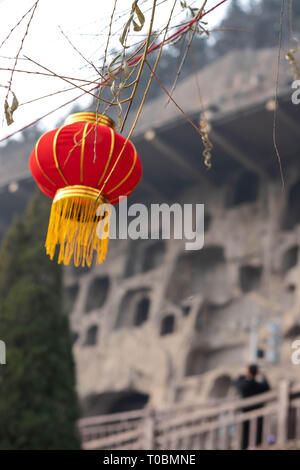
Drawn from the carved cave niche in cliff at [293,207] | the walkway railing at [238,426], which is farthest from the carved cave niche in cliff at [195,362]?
the walkway railing at [238,426]

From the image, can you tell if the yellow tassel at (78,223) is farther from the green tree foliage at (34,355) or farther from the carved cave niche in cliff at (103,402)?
the carved cave niche in cliff at (103,402)

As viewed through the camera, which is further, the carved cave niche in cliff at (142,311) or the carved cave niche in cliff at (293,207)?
the carved cave niche in cliff at (142,311)

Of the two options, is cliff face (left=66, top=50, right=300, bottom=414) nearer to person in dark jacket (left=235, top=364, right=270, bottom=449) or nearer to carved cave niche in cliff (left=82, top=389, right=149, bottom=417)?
carved cave niche in cliff (left=82, top=389, right=149, bottom=417)

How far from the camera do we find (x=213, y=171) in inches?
514

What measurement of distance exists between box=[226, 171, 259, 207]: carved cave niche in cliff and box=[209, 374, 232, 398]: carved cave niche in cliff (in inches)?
125

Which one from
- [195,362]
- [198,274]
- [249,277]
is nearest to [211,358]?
[195,362]

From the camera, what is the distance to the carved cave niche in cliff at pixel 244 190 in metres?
12.8

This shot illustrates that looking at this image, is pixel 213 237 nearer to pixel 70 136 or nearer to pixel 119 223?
pixel 119 223

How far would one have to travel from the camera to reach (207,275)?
1265cm

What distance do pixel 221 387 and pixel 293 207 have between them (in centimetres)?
341

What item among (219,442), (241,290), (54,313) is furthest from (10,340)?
(241,290)

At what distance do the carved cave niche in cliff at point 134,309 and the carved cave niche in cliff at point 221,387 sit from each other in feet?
6.79

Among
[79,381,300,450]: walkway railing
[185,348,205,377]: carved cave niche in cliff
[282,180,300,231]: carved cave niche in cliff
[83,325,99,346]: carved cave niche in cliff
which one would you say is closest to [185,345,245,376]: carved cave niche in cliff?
[185,348,205,377]: carved cave niche in cliff

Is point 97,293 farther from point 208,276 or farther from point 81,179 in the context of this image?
point 81,179
